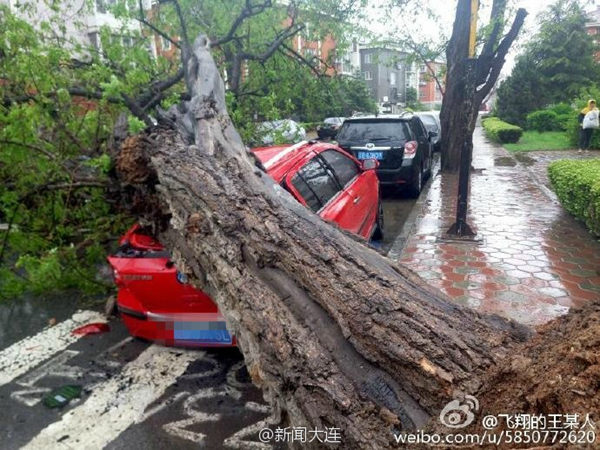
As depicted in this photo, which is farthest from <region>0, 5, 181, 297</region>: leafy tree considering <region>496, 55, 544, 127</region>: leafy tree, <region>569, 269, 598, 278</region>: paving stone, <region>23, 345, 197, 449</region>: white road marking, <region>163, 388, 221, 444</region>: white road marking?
<region>496, 55, 544, 127</region>: leafy tree

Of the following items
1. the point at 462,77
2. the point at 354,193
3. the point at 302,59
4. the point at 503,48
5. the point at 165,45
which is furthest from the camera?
the point at 462,77

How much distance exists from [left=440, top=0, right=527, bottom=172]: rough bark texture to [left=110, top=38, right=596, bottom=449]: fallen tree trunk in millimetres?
4401

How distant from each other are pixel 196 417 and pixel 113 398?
0.69m

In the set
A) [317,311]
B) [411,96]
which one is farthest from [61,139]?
[411,96]

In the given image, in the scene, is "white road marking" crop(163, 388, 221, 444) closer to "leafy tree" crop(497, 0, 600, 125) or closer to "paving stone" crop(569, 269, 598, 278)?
"paving stone" crop(569, 269, 598, 278)

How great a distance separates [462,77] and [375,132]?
212 cm

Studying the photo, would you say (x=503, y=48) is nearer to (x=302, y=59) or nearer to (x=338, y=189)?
(x=338, y=189)

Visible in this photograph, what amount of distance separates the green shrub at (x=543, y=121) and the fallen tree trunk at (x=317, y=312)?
→ 24.8 meters

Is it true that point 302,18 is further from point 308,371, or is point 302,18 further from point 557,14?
point 557,14

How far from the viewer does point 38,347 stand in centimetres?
418

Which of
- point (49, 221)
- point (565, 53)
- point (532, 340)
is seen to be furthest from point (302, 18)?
point (565, 53)

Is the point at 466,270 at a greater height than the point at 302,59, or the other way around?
the point at 302,59

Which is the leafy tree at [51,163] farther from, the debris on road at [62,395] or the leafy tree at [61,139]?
the debris on road at [62,395]

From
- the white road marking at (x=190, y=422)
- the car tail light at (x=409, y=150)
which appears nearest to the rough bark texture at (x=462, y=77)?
the car tail light at (x=409, y=150)
